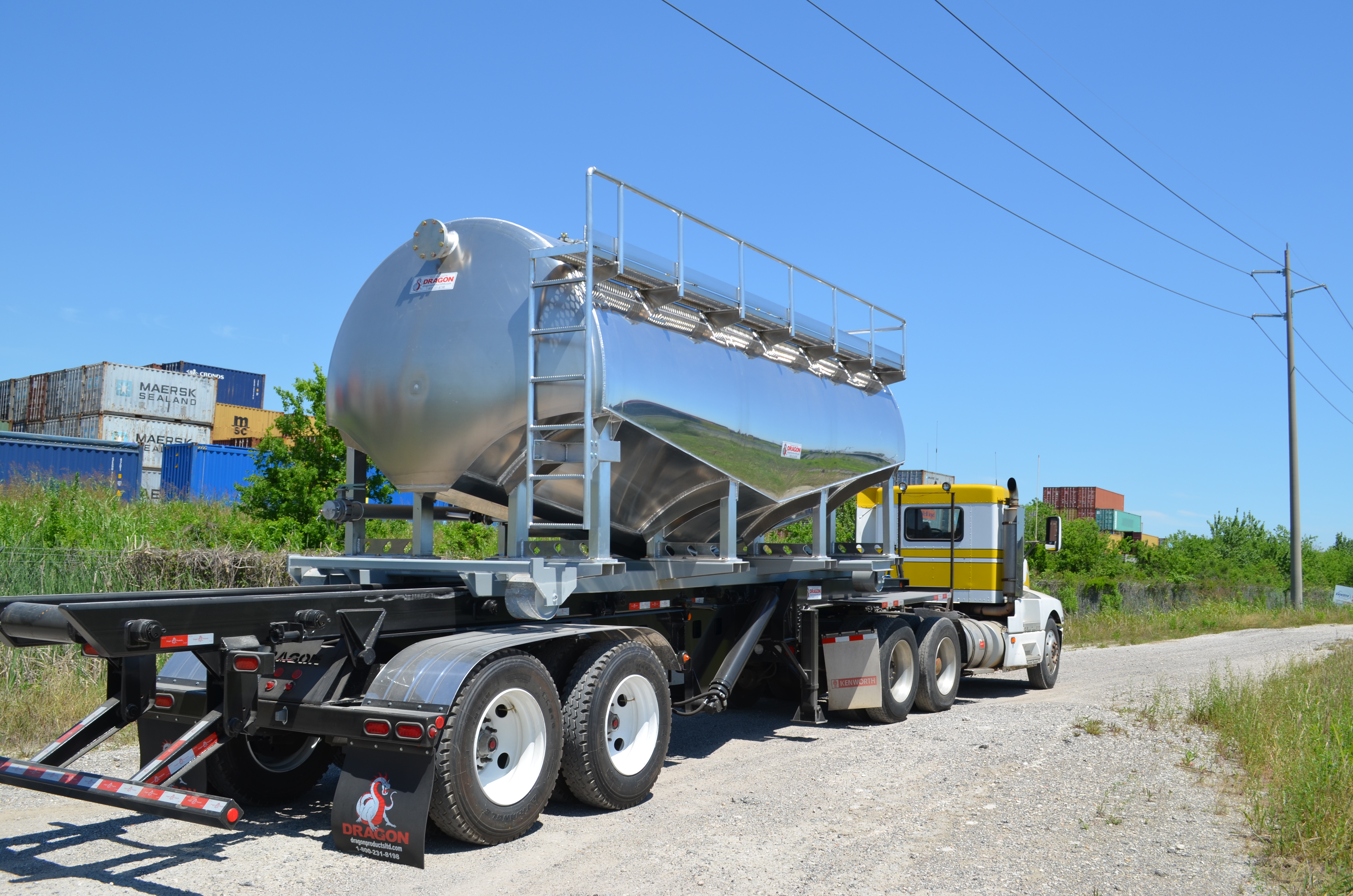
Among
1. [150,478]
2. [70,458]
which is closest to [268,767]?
[70,458]

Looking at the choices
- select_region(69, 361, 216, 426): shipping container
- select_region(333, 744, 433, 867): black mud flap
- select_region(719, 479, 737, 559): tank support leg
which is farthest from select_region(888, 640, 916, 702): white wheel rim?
select_region(69, 361, 216, 426): shipping container

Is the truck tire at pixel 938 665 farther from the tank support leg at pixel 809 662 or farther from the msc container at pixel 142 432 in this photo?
the msc container at pixel 142 432

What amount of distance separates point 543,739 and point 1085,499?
93.4 meters

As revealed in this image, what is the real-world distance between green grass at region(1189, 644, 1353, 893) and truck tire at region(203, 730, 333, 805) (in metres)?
5.85

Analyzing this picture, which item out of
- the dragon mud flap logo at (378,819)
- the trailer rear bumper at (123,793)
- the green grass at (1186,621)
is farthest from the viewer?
the green grass at (1186,621)

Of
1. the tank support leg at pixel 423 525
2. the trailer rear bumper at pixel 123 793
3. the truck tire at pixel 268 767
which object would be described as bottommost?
the truck tire at pixel 268 767

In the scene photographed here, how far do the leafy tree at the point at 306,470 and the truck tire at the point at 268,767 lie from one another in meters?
9.42

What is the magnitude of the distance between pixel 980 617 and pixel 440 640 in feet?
32.3

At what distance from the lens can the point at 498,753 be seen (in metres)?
6.36

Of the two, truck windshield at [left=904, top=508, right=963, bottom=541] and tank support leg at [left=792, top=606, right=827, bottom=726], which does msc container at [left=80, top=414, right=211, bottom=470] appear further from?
tank support leg at [left=792, top=606, right=827, bottom=726]

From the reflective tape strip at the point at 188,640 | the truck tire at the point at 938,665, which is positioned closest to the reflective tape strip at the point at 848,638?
the truck tire at the point at 938,665

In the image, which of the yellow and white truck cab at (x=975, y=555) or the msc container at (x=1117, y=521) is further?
the msc container at (x=1117, y=521)

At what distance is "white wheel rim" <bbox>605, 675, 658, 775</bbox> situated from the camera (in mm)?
7281

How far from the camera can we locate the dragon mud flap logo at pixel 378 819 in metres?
5.61
